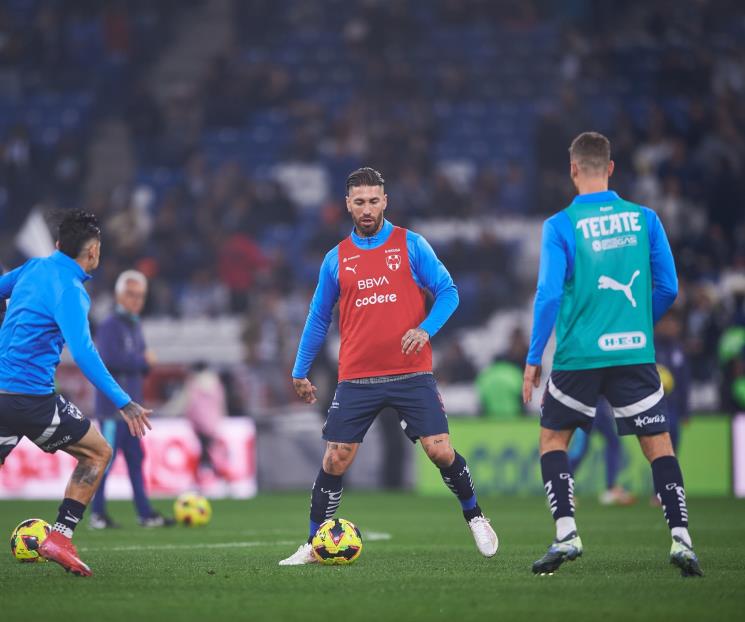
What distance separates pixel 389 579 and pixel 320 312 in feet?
6.59

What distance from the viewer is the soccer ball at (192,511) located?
44.2 feet

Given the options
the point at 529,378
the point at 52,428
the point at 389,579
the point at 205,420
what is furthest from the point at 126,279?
the point at 529,378

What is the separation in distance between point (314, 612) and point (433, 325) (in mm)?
2660

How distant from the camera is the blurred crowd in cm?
2377

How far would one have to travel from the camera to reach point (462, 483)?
902 centimetres

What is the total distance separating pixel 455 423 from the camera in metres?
19.4

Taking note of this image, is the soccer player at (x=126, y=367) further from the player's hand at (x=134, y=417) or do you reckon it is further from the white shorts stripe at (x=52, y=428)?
the player's hand at (x=134, y=417)

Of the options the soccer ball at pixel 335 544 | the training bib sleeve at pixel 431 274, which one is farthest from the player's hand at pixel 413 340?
the soccer ball at pixel 335 544

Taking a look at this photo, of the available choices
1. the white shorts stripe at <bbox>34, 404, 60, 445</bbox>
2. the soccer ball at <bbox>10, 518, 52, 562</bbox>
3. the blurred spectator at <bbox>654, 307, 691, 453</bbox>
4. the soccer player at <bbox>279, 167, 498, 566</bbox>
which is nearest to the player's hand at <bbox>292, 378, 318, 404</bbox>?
the soccer player at <bbox>279, 167, 498, 566</bbox>

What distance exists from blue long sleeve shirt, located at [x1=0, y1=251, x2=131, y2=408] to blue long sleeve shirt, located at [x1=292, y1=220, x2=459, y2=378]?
154 centimetres

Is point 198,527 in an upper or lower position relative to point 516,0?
lower

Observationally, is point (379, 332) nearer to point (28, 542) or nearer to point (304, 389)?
point (304, 389)

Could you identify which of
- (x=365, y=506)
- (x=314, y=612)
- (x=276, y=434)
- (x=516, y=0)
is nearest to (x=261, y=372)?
(x=276, y=434)

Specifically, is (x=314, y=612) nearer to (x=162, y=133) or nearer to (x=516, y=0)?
(x=162, y=133)
